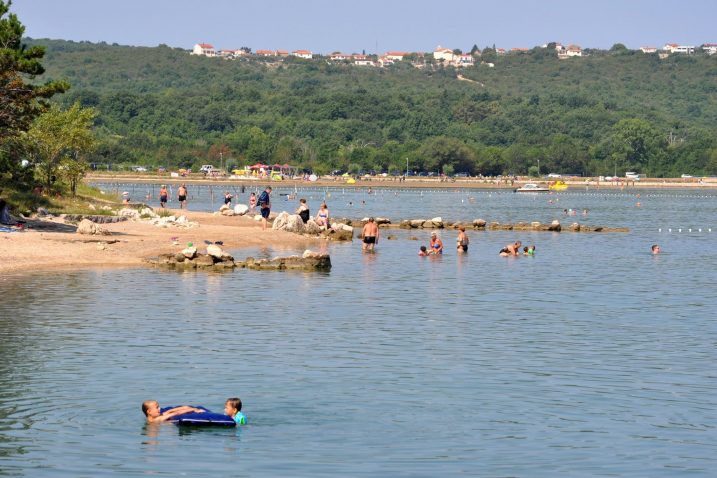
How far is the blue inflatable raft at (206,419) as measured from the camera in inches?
794

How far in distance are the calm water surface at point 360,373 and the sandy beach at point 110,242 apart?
101 inches

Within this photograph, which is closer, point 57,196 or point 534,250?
point 534,250

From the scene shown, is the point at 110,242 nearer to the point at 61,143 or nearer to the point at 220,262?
the point at 220,262

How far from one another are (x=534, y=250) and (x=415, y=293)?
20409 millimetres

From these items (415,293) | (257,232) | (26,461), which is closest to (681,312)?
(415,293)

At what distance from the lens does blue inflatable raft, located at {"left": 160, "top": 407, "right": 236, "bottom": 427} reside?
794 inches

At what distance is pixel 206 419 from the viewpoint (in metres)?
20.2

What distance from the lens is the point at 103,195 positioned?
8138 cm

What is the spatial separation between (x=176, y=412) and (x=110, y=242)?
2933 centimetres

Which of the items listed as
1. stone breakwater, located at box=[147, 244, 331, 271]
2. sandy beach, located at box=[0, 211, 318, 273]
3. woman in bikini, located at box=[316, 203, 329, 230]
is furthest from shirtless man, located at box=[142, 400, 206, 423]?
woman in bikini, located at box=[316, 203, 329, 230]

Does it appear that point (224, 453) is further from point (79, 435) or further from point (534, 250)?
point (534, 250)

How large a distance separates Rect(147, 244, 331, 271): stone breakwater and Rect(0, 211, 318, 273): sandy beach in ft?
3.92

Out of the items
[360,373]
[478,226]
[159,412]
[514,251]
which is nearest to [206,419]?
[159,412]

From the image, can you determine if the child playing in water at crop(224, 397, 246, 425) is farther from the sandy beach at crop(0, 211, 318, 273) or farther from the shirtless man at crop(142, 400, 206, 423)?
the sandy beach at crop(0, 211, 318, 273)
